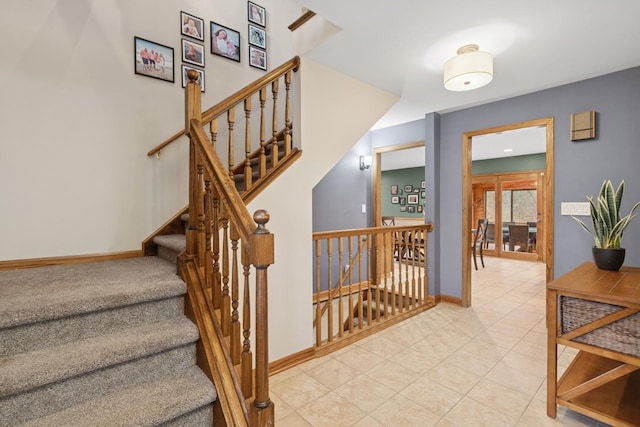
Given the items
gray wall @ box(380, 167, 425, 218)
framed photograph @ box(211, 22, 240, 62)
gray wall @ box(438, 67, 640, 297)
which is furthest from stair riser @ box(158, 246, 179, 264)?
gray wall @ box(380, 167, 425, 218)

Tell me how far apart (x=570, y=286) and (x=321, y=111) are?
1.97 meters

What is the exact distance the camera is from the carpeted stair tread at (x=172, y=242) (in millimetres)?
2162

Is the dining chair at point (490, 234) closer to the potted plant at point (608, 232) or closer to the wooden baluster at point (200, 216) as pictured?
the potted plant at point (608, 232)

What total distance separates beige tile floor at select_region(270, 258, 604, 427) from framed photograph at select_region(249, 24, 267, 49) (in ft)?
10.7

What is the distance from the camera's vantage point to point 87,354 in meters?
1.33

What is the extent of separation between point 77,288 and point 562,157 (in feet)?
13.0

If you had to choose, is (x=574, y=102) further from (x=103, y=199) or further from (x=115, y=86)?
(x=103, y=199)

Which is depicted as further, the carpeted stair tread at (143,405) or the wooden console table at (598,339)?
the wooden console table at (598,339)

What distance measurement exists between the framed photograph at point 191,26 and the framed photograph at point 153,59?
252 millimetres

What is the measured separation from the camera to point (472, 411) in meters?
1.79

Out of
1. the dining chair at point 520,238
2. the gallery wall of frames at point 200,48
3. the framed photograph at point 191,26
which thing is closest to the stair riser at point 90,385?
the gallery wall of frames at point 200,48

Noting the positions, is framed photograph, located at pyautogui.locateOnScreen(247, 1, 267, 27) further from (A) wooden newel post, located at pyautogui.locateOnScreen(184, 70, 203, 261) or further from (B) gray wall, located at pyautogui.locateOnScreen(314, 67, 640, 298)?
(B) gray wall, located at pyautogui.locateOnScreen(314, 67, 640, 298)

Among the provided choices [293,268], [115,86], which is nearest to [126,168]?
[115,86]

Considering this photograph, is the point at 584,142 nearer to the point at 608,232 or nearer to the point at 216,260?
the point at 608,232
